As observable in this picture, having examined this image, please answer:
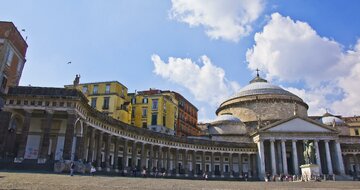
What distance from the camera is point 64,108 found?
96.8ft

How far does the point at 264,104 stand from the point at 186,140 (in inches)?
832

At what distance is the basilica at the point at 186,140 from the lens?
2942 centimetres

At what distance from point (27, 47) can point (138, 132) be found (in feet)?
60.4

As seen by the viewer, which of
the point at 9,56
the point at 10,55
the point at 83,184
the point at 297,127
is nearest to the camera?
the point at 83,184

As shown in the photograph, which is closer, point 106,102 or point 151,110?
point 106,102

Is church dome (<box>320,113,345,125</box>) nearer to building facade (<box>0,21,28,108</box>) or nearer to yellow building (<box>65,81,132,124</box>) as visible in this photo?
yellow building (<box>65,81,132,124</box>)

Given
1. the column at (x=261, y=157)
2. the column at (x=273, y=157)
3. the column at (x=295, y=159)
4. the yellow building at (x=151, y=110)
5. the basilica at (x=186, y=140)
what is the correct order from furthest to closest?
the yellow building at (x=151, y=110), the column at (x=261, y=157), the column at (x=273, y=157), the column at (x=295, y=159), the basilica at (x=186, y=140)

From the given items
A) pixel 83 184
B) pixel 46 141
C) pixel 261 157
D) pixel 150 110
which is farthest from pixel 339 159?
pixel 83 184

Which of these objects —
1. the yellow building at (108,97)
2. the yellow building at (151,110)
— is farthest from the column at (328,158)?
the yellow building at (108,97)

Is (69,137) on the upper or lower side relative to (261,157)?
lower

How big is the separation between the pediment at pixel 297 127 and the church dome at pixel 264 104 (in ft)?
23.9

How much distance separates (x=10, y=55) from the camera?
114 ft

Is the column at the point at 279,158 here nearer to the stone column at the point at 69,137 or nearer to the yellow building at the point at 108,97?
the yellow building at the point at 108,97

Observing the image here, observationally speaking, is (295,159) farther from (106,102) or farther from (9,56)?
(9,56)
